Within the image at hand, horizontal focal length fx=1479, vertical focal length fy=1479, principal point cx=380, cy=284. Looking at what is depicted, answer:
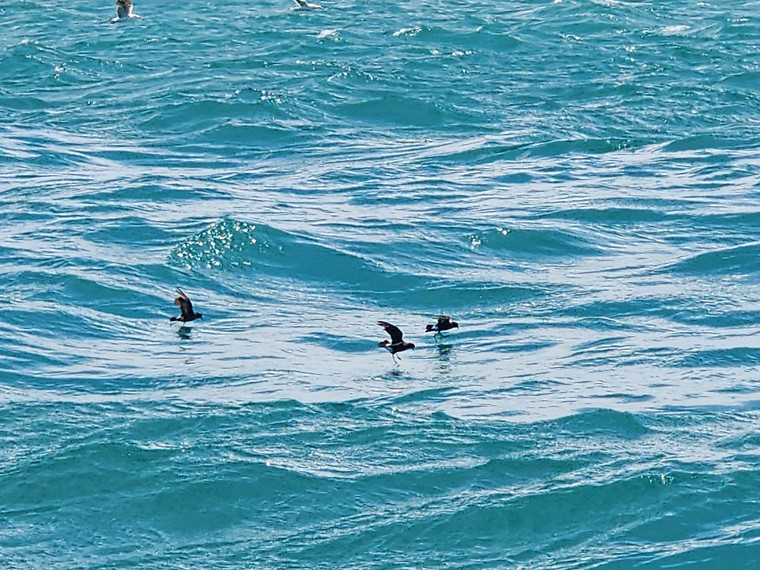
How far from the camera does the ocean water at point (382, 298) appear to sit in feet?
43.0

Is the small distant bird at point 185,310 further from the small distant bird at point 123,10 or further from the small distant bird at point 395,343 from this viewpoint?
the small distant bird at point 123,10

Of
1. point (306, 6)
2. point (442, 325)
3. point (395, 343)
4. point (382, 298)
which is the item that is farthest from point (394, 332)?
point (306, 6)

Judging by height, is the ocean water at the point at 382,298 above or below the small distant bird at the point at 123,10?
below

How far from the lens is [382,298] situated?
1967 centimetres

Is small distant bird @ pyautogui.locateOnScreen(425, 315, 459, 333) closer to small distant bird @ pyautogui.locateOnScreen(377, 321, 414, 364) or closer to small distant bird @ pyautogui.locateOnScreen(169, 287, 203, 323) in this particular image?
small distant bird @ pyautogui.locateOnScreen(377, 321, 414, 364)

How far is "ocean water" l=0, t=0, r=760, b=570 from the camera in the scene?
13102 mm

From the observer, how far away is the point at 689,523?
504 inches

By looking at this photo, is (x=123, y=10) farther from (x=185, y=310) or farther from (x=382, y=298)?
(x=185, y=310)

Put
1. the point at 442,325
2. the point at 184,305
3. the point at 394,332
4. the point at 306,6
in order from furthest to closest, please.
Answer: the point at 306,6, the point at 184,305, the point at 442,325, the point at 394,332

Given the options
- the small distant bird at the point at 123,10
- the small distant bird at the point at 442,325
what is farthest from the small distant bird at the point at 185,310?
the small distant bird at the point at 123,10

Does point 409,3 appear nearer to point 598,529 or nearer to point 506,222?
point 506,222

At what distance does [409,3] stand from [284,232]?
69.6ft

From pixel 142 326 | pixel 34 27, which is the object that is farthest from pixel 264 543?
pixel 34 27

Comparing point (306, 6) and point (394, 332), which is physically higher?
point (306, 6)
